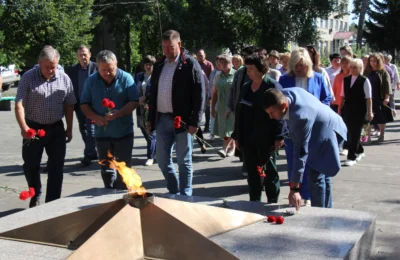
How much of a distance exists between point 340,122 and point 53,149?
9.91 feet

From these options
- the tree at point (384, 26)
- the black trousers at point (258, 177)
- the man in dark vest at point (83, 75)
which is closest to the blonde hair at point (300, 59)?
the black trousers at point (258, 177)

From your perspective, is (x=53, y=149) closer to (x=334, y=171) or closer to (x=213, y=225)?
(x=213, y=225)

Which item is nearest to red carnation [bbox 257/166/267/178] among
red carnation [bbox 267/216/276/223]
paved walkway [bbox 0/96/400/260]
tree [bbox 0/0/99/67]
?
red carnation [bbox 267/216/276/223]

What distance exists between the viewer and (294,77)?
5.98m

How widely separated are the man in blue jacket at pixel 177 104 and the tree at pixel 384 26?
143 feet

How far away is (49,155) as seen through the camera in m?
5.79

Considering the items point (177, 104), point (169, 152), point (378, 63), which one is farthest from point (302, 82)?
point (378, 63)

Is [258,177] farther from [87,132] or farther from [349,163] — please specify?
[87,132]

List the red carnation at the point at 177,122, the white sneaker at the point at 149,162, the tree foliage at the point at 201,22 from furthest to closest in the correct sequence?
the tree foliage at the point at 201,22 → the white sneaker at the point at 149,162 → the red carnation at the point at 177,122

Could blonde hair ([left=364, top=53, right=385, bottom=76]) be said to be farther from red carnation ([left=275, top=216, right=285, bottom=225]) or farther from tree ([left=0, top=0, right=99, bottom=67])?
tree ([left=0, top=0, right=99, bottom=67])

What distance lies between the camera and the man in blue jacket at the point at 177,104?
558cm

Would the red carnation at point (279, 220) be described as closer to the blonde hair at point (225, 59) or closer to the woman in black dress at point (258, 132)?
the woman in black dress at point (258, 132)

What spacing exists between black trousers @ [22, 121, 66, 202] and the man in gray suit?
2.52 metres

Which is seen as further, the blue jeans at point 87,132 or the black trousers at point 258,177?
the blue jeans at point 87,132
